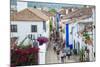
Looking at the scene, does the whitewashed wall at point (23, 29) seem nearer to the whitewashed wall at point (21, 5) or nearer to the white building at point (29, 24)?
the white building at point (29, 24)

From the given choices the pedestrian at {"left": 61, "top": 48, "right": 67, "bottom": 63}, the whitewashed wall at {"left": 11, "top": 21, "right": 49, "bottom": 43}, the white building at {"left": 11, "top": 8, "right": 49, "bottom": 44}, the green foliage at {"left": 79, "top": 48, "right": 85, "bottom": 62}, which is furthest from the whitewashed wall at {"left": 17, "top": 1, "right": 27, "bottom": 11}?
the green foliage at {"left": 79, "top": 48, "right": 85, "bottom": 62}

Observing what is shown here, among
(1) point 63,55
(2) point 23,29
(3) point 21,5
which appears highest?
(3) point 21,5

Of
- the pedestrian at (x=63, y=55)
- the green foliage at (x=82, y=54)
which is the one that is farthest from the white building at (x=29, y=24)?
the green foliage at (x=82, y=54)

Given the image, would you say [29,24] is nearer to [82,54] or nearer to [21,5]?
[21,5]

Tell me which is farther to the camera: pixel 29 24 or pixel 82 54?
pixel 82 54

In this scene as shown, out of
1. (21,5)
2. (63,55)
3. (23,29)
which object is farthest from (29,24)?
(63,55)

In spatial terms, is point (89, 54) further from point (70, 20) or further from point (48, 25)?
point (48, 25)

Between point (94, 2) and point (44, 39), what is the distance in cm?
75

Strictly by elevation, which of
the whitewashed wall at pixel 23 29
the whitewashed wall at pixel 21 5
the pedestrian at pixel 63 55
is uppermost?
the whitewashed wall at pixel 21 5

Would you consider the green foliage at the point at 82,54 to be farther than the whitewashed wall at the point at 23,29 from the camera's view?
Yes

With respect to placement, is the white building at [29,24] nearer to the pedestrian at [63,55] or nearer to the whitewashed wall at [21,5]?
the whitewashed wall at [21,5]

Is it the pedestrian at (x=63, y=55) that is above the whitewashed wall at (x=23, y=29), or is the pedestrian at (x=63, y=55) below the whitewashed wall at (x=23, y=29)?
below

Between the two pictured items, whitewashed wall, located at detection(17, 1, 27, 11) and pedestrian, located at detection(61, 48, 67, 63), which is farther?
pedestrian, located at detection(61, 48, 67, 63)

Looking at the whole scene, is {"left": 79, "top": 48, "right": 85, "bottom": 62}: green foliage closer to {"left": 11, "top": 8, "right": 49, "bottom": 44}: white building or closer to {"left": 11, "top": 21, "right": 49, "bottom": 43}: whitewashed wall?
{"left": 11, "top": 8, "right": 49, "bottom": 44}: white building
